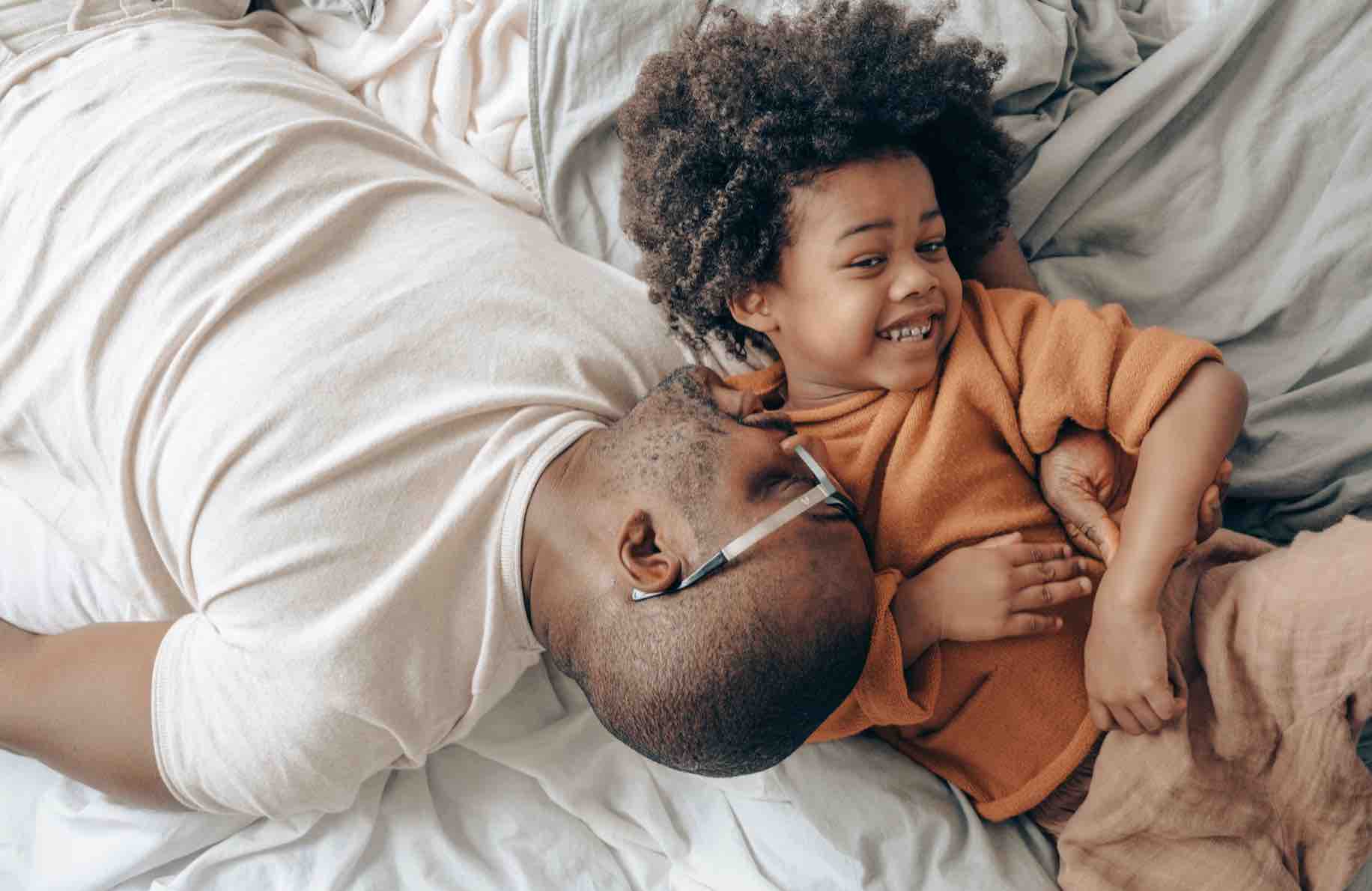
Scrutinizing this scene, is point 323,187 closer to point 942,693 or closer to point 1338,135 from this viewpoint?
point 942,693

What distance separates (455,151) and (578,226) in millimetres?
250

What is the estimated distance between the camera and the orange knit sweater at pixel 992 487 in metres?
1.13

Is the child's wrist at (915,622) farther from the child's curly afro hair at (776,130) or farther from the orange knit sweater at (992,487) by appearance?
the child's curly afro hair at (776,130)

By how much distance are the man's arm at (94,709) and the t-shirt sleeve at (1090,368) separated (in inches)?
43.0

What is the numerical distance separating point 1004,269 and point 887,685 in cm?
64

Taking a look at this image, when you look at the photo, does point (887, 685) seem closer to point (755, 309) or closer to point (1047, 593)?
point (1047, 593)

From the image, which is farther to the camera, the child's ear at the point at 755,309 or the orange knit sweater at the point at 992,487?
the child's ear at the point at 755,309

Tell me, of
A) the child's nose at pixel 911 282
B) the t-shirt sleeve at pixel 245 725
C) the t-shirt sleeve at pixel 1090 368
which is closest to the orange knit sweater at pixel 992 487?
the t-shirt sleeve at pixel 1090 368

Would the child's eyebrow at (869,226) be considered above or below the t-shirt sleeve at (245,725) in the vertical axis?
above

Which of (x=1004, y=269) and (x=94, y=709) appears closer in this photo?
(x=94, y=709)

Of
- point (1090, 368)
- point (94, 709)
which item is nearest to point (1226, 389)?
point (1090, 368)

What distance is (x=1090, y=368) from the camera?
111 cm

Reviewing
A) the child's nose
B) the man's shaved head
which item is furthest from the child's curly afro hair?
the man's shaved head

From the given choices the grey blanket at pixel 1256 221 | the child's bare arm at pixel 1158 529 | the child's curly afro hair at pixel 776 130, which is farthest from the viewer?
the grey blanket at pixel 1256 221
